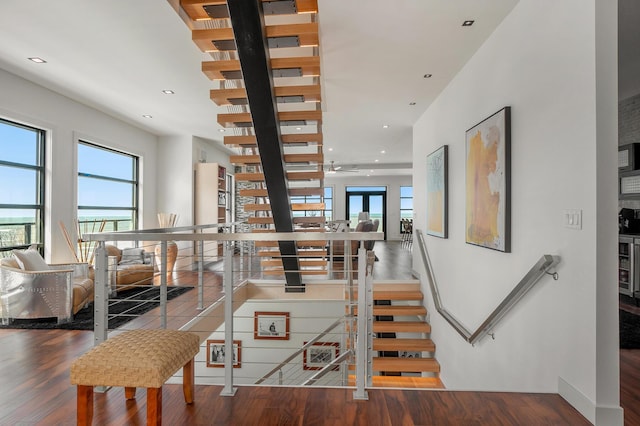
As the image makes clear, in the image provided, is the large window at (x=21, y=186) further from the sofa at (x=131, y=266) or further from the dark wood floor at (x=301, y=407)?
the dark wood floor at (x=301, y=407)

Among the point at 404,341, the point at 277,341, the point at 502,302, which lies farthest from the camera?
the point at 277,341

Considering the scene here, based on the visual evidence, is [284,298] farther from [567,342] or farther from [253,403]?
[567,342]

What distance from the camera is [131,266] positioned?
5035 millimetres

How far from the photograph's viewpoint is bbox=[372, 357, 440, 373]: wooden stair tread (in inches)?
164

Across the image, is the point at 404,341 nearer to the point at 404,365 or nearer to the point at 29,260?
the point at 404,365

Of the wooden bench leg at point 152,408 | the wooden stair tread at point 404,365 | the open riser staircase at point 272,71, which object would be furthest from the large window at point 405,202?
the wooden bench leg at point 152,408

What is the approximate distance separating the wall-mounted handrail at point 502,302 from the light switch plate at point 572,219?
23 centimetres

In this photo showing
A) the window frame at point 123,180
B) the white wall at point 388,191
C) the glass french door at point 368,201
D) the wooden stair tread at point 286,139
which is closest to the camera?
the wooden stair tread at point 286,139

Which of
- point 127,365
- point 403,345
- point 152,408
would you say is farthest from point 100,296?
point 403,345

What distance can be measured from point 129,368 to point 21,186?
4.28 meters

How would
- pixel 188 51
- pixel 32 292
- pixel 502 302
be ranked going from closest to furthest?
1. pixel 502 302
2. pixel 188 51
3. pixel 32 292

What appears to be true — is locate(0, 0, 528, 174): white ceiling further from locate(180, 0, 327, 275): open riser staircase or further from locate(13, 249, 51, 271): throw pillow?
locate(13, 249, 51, 271): throw pillow

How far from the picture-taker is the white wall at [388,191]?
13156 millimetres

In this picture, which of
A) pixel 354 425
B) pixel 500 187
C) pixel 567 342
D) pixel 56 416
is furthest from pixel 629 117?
pixel 56 416
